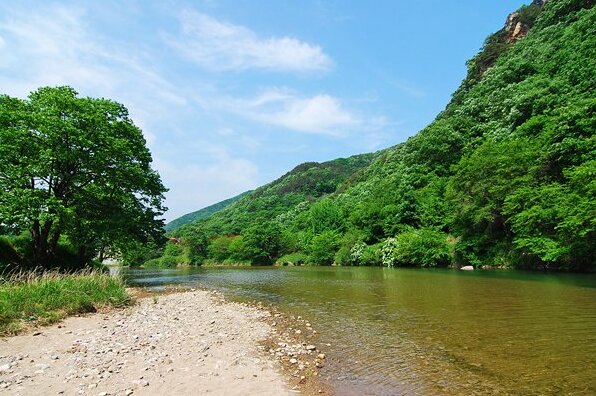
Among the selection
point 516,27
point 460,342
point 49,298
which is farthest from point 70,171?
point 516,27

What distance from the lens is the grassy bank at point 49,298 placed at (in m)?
Answer: 12.6

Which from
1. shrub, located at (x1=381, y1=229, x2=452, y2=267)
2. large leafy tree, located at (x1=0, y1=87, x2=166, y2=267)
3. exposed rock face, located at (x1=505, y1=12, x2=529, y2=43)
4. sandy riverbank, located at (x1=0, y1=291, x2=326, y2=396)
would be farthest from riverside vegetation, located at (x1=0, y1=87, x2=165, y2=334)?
exposed rock face, located at (x1=505, y1=12, x2=529, y2=43)

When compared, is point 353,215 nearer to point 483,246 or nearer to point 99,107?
point 483,246

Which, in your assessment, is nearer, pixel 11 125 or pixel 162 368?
pixel 162 368

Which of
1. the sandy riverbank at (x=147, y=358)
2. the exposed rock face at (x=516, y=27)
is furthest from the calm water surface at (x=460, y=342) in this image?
the exposed rock face at (x=516, y=27)

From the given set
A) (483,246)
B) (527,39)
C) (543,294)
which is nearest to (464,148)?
(483,246)

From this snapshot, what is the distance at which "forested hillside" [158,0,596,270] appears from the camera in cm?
3706

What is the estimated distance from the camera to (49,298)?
14.8m

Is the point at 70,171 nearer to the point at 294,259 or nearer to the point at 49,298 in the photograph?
the point at 49,298

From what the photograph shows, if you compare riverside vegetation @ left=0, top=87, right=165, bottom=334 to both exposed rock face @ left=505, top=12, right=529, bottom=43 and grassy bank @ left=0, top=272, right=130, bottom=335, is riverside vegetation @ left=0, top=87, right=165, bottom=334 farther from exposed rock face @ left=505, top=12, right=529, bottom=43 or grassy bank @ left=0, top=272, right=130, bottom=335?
exposed rock face @ left=505, top=12, right=529, bottom=43

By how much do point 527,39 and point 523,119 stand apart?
3817 cm

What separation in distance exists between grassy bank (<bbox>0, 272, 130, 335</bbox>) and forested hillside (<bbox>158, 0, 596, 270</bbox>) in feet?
115

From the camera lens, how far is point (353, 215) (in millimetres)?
84750

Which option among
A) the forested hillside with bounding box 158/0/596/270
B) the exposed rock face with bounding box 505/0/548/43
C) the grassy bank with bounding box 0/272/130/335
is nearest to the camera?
the grassy bank with bounding box 0/272/130/335
